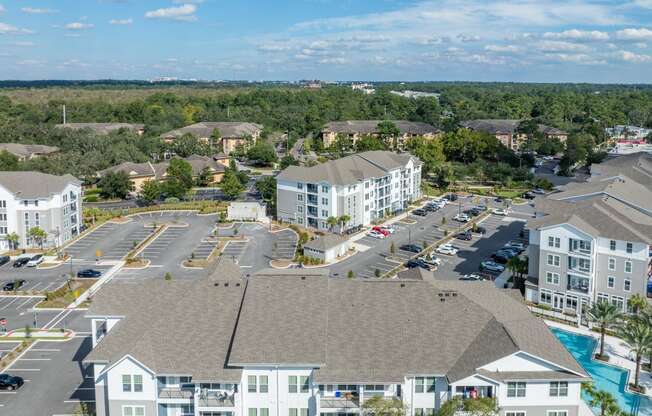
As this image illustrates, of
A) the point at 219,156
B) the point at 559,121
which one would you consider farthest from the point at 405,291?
the point at 559,121

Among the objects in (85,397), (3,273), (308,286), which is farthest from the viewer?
(3,273)

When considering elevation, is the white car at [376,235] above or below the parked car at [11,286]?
above

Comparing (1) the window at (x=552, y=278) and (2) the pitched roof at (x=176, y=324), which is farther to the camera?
(1) the window at (x=552, y=278)

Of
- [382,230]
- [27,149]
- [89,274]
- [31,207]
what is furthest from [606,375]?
[27,149]

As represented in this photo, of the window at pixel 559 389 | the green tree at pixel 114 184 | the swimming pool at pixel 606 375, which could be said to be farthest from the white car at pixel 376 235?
the window at pixel 559 389

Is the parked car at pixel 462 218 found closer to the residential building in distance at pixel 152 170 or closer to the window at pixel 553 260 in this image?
the window at pixel 553 260

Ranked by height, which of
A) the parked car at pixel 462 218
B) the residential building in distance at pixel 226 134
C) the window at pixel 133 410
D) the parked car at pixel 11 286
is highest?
the residential building in distance at pixel 226 134

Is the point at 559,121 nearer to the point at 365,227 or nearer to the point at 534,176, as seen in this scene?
the point at 534,176
